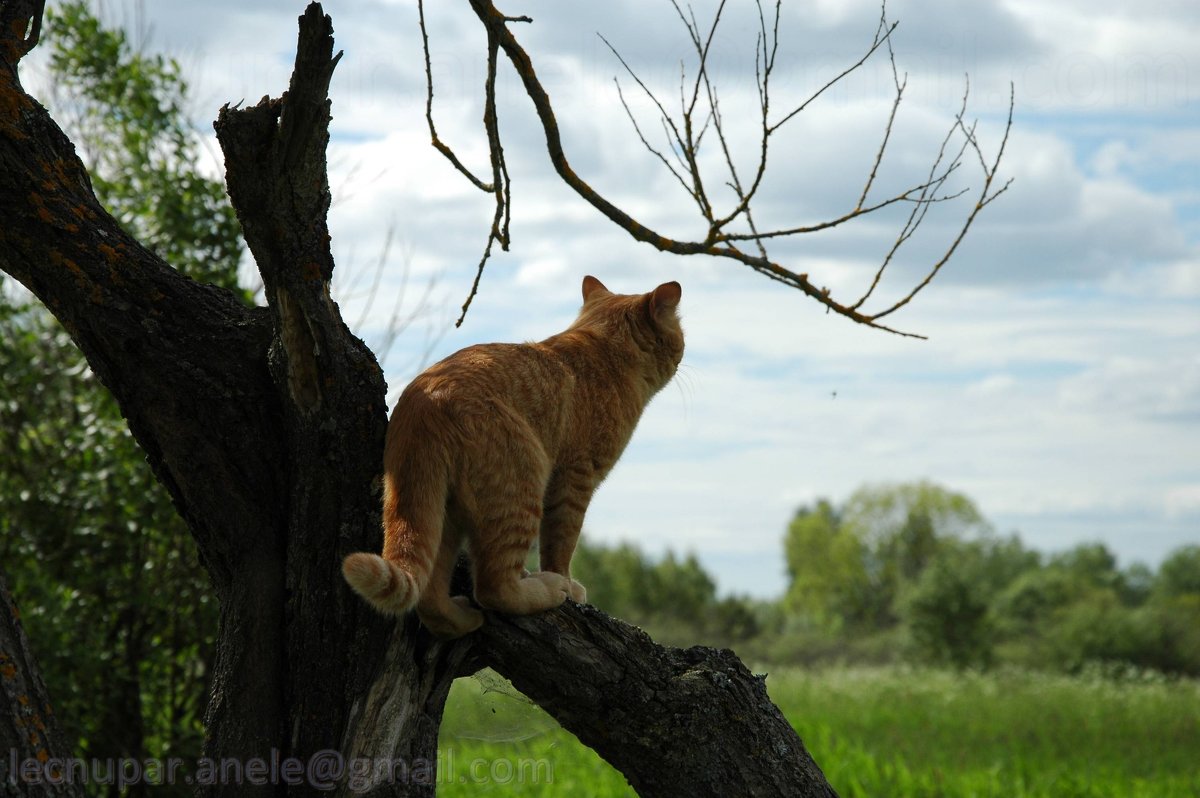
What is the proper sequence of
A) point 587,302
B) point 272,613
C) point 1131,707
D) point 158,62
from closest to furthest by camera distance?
point 272,613
point 587,302
point 158,62
point 1131,707

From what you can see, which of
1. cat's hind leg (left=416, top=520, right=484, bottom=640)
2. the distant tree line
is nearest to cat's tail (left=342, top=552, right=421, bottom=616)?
cat's hind leg (left=416, top=520, right=484, bottom=640)

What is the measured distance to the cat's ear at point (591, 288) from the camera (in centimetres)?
444

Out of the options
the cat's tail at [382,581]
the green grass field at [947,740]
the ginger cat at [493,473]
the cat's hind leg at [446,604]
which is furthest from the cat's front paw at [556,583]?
the green grass field at [947,740]

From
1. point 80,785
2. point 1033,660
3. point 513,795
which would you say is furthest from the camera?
point 1033,660

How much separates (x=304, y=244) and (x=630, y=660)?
1519mm

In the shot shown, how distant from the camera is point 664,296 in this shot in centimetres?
389

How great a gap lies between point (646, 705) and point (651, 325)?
1433mm

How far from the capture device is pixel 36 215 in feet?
9.43

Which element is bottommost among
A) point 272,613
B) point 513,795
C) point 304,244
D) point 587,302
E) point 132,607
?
point 513,795

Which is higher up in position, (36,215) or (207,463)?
(36,215)

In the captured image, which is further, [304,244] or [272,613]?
[272,613]

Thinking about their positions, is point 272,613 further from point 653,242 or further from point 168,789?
point 168,789

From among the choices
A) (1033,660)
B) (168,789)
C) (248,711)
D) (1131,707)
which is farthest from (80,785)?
(1033,660)

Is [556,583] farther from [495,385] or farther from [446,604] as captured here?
[495,385]
